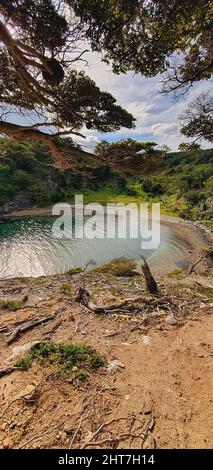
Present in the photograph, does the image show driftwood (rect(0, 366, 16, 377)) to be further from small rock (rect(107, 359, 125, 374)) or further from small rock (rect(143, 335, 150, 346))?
small rock (rect(143, 335, 150, 346))

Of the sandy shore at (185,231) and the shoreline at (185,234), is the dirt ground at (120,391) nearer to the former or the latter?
the shoreline at (185,234)

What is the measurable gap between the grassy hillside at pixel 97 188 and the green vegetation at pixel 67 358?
6290 centimetres

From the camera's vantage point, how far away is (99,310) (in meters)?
9.17

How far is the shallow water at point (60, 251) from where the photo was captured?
1344 inches

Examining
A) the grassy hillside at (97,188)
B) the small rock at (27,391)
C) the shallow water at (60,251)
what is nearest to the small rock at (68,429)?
the small rock at (27,391)

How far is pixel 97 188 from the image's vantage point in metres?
100

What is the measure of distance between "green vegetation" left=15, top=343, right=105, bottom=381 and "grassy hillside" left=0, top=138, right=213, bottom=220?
206ft

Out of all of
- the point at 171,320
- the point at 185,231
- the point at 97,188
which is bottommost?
the point at 185,231

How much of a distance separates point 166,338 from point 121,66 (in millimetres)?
7990

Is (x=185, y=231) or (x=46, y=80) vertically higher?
(x=46, y=80)

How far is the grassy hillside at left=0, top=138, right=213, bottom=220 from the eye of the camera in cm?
7400

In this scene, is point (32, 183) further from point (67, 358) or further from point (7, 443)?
point (7, 443)

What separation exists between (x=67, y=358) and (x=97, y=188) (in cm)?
9679

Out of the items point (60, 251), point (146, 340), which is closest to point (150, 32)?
point (146, 340)
